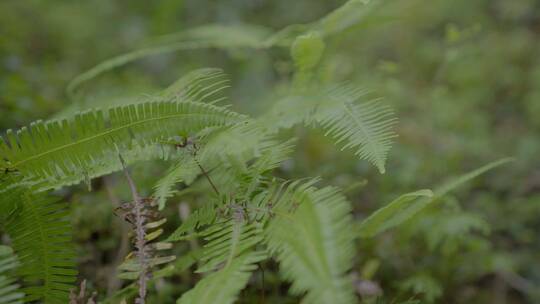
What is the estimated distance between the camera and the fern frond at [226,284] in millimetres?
917

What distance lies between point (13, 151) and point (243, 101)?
2.08 meters

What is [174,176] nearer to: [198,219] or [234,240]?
[198,219]

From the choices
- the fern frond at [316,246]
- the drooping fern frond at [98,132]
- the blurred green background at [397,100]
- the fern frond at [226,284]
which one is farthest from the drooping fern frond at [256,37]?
the fern frond at [226,284]

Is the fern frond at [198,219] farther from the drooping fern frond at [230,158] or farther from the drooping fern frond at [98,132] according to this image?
the drooping fern frond at [98,132]

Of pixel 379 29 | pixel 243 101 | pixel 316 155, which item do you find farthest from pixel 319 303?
pixel 379 29

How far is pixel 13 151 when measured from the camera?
3.75ft

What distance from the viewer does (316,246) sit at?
2.85 ft

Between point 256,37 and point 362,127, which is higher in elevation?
point 256,37

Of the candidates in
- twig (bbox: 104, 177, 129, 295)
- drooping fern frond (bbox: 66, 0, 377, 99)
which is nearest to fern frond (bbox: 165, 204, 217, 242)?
twig (bbox: 104, 177, 129, 295)

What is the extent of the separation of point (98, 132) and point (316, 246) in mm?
615

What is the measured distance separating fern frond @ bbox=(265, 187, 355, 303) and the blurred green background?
0.48m

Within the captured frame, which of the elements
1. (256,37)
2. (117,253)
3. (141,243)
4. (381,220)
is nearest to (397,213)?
(381,220)

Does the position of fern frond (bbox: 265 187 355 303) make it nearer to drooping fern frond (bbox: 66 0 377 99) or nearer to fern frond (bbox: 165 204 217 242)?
fern frond (bbox: 165 204 217 242)

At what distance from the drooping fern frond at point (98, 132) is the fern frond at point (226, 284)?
354 millimetres
